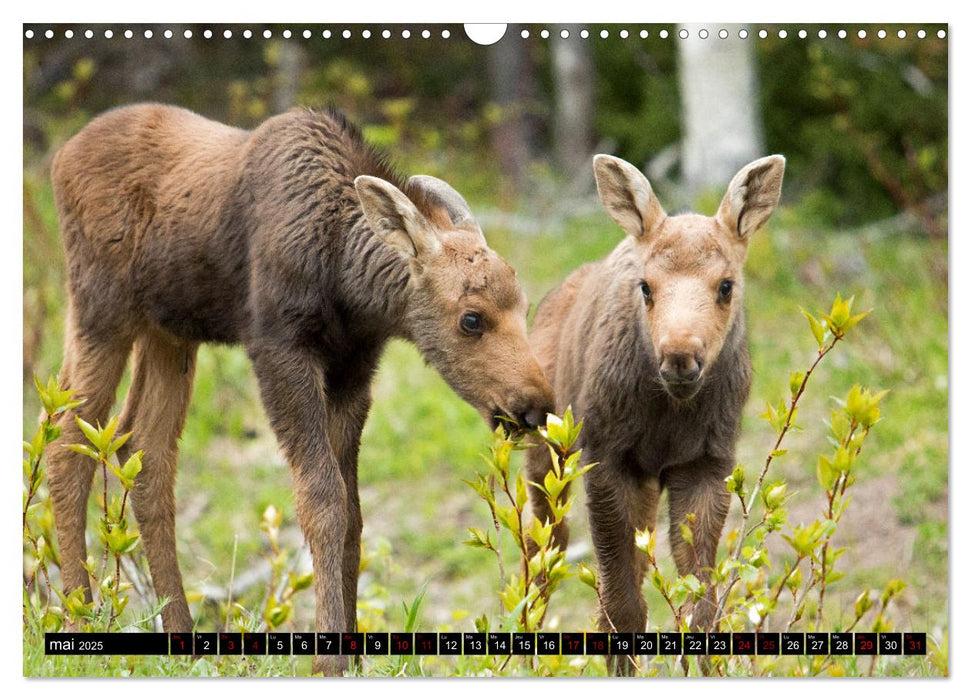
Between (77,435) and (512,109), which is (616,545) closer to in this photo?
(77,435)

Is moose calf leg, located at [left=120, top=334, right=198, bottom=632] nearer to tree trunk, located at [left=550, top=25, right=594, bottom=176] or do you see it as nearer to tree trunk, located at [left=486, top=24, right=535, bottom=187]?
tree trunk, located at [left=486, top=24, right=535, bottom=187]

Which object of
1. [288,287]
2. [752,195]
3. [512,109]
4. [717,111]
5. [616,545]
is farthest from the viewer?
[512,109]

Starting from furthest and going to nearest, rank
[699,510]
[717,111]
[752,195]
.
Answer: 1. [717,111]
2. [699,510]
3. [752,195]

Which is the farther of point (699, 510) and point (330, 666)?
point (699, 510)

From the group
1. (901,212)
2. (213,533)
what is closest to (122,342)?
(213,533)

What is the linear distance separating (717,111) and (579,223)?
1373mm

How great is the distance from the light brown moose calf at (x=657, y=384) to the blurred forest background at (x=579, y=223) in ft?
4.38

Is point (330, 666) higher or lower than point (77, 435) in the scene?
lower

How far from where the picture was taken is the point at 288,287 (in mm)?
5488

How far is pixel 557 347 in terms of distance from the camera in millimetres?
6648

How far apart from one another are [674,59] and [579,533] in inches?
147

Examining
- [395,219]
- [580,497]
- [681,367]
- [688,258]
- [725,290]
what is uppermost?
[395,219]

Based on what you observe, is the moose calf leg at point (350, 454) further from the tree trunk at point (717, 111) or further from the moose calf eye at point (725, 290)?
the tree trunk at point (717, 111)

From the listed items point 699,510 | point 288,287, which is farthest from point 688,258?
point 288,287
